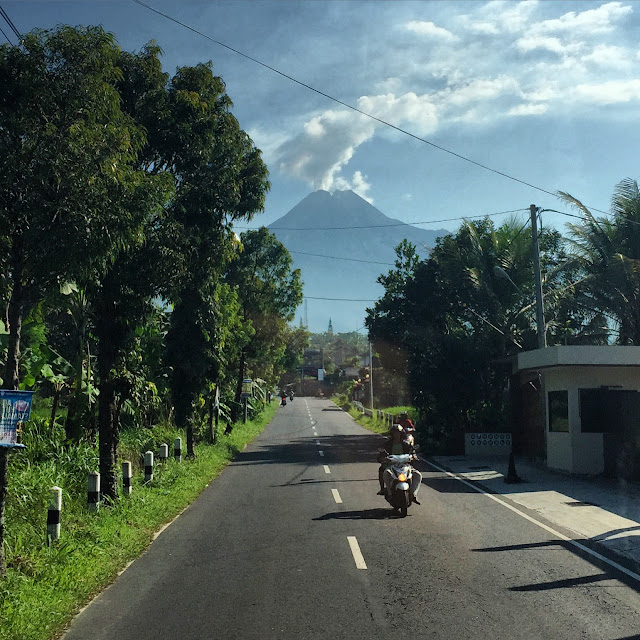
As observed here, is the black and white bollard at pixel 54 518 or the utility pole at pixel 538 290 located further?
the utility pole at pixel 538 290

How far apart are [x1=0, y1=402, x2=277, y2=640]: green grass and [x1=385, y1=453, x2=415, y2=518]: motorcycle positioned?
439cm

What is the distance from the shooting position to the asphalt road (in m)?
6.62

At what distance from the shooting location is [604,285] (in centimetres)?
2542

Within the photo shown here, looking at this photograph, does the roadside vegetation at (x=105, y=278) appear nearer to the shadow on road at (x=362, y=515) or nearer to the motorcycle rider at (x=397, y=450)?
the shadow on road at (x=362, y=515)

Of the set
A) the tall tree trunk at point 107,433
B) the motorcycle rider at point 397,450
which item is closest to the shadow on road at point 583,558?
the motorcycle rider at point 397,450

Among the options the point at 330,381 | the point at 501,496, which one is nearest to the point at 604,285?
the point at 501,496

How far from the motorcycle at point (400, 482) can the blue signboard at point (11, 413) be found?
302 inches

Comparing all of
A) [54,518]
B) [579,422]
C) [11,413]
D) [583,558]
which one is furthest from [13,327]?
[579,422]

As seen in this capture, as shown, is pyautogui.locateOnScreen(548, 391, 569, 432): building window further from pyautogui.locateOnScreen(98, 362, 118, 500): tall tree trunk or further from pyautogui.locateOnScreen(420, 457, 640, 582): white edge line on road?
pyautogui.locateOnScreen(98, 362, 118, 500): tall tree trunk

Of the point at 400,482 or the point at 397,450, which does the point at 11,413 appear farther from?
the point at 397,450

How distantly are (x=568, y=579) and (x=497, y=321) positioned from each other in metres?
22.1

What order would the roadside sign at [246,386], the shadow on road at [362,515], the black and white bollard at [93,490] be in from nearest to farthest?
the black and white bollard at [93,490]
the shadow on road at [362,515]
the roadside sign at [246,386]

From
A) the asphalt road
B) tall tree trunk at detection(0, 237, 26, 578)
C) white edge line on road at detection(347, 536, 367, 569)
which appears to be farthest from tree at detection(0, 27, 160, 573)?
white edge line on road at detection(347, 536, 367, 569)

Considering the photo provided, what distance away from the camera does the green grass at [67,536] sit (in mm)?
6836
